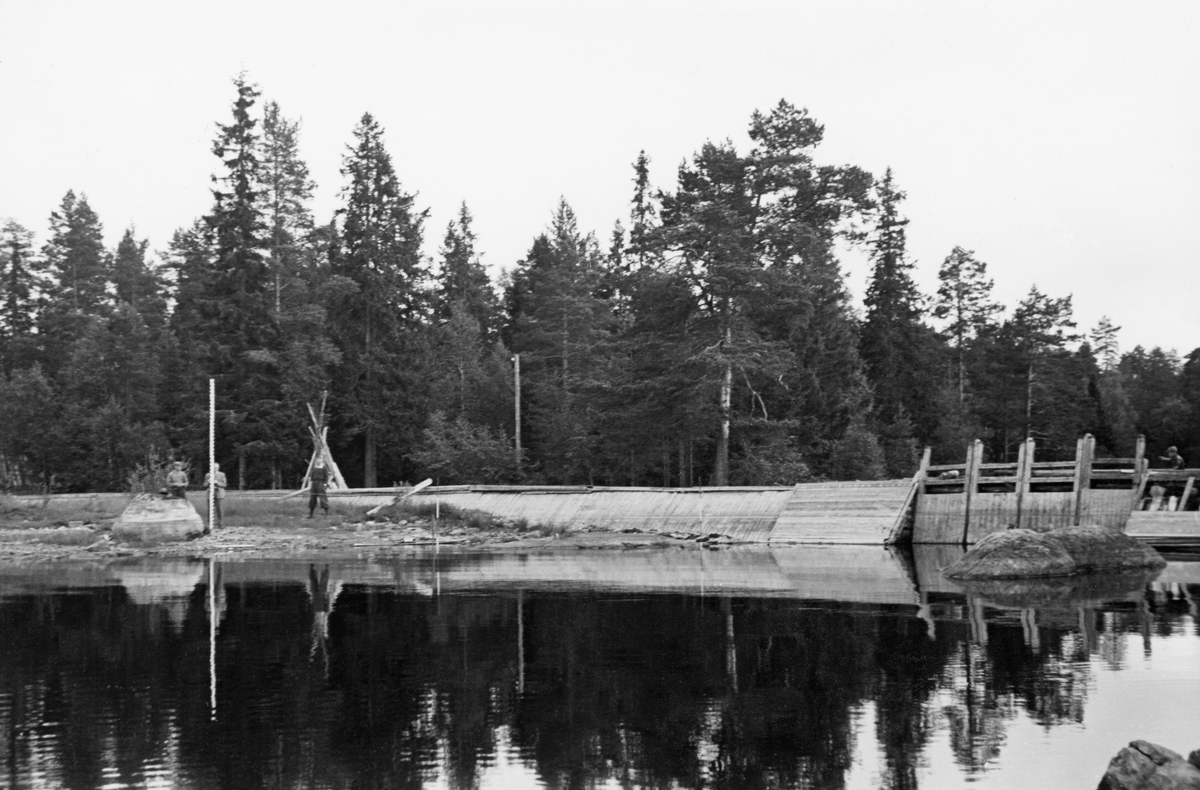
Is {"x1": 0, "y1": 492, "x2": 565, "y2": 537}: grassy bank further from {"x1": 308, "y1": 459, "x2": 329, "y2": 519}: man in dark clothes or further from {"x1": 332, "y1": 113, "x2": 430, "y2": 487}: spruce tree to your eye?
{"x1": 332, "y1": 113, "x2": 430, "y2": 487}: spruce tree

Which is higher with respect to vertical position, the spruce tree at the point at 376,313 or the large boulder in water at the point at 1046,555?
the spruce tree at the point at 376,313

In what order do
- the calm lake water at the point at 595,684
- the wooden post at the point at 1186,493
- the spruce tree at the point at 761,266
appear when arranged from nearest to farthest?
the calm lake water at the point at 595,684, the wooden post at the point at 1186,493, the spruce tree at the point at 761,266

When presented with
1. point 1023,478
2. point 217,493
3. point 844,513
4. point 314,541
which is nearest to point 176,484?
point 217,493

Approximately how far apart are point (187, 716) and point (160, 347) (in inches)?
2881

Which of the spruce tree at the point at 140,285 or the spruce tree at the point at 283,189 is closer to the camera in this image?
the spruce tree at the point at 283,189

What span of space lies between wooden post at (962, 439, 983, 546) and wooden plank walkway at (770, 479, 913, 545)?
153 centimetres

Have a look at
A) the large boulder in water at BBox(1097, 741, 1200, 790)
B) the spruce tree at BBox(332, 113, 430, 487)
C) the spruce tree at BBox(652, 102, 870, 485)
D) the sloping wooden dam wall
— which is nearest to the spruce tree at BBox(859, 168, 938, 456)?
the spruce tree at BBox(652, 102, 870, 485)

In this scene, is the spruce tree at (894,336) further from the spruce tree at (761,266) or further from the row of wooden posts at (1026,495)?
the row of wooden posts at (1026,495)

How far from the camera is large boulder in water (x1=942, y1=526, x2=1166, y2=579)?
25.0 meters

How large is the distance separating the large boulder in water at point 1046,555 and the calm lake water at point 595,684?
55.6 inches

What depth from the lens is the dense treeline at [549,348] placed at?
180ft

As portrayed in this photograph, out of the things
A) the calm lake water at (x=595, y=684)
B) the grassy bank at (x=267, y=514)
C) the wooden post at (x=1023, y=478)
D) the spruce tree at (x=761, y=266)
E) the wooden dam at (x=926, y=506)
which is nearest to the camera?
the calm lake water at (x=595, y=684)

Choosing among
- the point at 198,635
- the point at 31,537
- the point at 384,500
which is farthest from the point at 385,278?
the point at 198,635

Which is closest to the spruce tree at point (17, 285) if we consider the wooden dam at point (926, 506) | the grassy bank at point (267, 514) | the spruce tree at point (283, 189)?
the spruce tree at point (283, 189)
